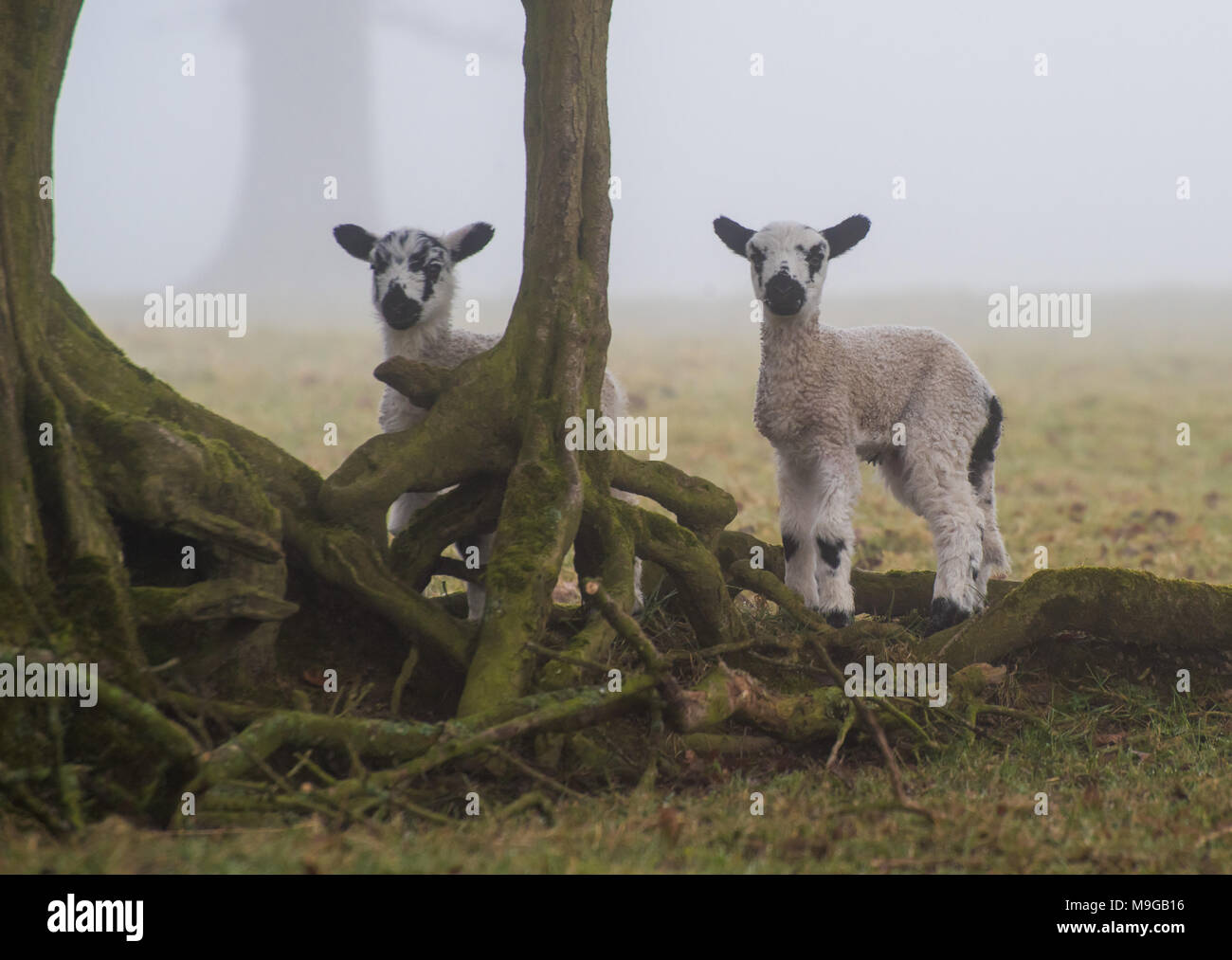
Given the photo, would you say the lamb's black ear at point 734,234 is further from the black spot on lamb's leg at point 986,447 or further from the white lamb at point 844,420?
the black spot on lamb's leg at point 986,447

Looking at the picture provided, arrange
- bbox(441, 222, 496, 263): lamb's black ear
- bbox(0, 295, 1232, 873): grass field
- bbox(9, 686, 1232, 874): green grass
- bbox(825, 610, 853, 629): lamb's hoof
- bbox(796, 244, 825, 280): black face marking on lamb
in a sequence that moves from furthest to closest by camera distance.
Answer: bbox(441, 222, 496, 263): lamb's black ear < bbox(796, 244, 825, 280): black face marking on lamb < bbox(825, 610, 853, 629): lamb's hoof < bbox(0, 295, 1232, 873): grass field < bbox(9, 686, 1232, 874): green grass

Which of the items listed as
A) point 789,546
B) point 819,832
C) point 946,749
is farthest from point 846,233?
→ point 819,832

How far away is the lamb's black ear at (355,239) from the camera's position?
292 inches

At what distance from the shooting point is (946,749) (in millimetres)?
6145

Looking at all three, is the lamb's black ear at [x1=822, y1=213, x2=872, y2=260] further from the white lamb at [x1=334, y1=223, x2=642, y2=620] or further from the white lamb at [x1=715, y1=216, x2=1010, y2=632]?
the white lamb at [x1=334, y1=223, x2=642, y2=620]

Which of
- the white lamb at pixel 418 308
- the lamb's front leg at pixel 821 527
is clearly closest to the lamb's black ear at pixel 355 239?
the white lamb at pixel 418 308

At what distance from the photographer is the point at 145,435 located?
5375mm

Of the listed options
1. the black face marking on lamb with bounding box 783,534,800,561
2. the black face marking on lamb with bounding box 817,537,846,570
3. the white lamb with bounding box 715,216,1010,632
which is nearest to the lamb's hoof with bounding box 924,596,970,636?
the white lamb with bounding box 715,216,1010,632

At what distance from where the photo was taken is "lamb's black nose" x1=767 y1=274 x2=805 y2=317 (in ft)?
23.6

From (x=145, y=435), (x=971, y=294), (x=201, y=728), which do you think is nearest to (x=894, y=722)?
(x=201, y=728)

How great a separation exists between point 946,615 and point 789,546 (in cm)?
99

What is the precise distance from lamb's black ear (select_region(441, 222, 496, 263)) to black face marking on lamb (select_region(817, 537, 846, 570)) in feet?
8.91

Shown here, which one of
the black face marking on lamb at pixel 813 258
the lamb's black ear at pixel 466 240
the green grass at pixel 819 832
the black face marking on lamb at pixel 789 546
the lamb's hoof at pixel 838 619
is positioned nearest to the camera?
the green grass at pixel 819 832
